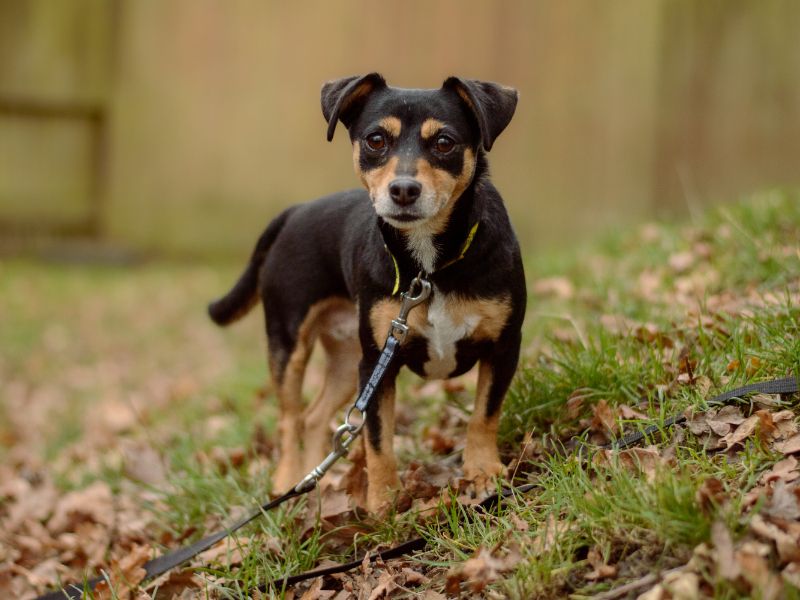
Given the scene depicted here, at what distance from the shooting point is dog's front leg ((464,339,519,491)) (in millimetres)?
3119

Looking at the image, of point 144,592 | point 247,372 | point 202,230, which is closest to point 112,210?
point 202,230

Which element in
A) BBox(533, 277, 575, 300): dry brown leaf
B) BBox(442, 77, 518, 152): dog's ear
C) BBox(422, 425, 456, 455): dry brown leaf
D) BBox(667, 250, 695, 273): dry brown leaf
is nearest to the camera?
BBox(442, 77, 518, 152): dog's ear

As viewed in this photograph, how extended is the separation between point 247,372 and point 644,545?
4.22 metres

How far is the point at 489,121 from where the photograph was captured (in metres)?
2.95

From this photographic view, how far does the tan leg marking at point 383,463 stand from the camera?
313 centimetres

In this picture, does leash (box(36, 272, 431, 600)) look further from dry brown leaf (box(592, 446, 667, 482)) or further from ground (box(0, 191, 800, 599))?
dry brown leaf (box(592, 446, 667, 482))

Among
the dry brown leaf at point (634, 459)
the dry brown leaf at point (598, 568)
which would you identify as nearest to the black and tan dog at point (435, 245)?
the dry brown leaf at point (634, 459)

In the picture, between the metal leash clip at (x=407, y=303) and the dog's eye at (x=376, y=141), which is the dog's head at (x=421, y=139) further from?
the metal leash clip at (x=407, y=303)

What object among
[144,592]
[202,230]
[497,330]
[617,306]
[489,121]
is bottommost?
[202,230]

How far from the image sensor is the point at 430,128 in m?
2.96

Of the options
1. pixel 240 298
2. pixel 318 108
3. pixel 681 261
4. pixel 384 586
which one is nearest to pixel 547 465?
pixel 384 586

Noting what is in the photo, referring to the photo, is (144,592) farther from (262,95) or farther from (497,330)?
(262,95)

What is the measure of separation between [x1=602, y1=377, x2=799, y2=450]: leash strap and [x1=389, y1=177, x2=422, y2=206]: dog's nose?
97 cm

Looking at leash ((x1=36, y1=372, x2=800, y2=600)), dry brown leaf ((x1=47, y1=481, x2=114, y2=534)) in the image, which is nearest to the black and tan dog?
leash ((x1=36, y1=372, x2=800, y2=600))
